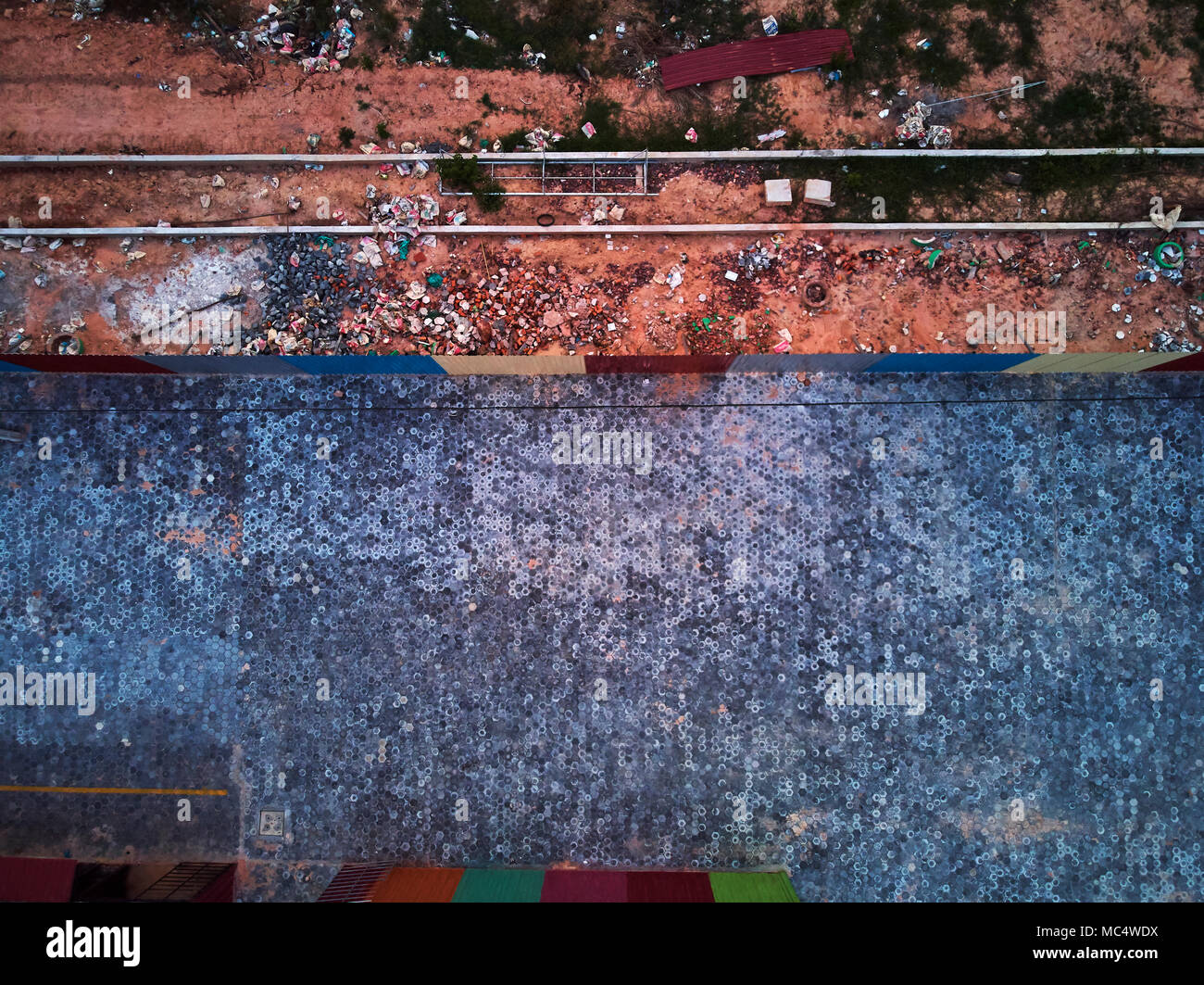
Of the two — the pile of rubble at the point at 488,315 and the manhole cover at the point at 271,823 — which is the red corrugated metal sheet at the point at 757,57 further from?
the manhole cover at the point at 271,823

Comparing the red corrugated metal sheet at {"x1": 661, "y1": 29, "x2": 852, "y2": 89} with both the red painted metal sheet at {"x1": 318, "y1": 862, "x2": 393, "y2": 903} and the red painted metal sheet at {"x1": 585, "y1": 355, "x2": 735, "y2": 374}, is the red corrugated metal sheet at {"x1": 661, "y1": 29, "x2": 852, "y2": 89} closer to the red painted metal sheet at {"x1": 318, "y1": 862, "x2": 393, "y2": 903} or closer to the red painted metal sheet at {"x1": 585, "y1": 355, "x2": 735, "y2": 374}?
the red painted metal sheet at {"x1": 585, "y1": 355, "x2": 735, "y2": 374}

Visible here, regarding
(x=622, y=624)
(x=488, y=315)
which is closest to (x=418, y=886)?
(x=622, y=624)

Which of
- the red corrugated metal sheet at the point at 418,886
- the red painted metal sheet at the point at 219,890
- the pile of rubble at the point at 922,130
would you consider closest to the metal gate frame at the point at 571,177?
the pile of rubble at the point at 922,130

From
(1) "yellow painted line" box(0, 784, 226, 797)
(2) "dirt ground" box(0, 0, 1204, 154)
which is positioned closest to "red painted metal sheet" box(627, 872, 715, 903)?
(1) "yellow painted line" box(0, 784, 226, 797)

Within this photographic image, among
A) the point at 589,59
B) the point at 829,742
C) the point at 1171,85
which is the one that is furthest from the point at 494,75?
the point at 829,742

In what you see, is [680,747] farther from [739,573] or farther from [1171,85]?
[1171,85]

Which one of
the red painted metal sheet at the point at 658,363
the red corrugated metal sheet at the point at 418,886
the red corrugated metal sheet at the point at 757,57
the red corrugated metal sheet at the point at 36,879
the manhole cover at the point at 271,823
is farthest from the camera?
the red corrugated metal sheet at the point at 757,57
